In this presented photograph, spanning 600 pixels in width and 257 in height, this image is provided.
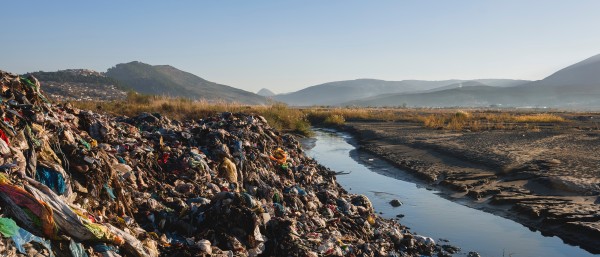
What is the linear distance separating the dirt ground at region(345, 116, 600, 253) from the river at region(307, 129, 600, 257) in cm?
38

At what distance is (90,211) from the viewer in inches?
164

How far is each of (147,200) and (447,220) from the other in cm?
566

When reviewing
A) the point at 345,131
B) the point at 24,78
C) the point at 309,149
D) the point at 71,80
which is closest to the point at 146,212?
the point at 24,78

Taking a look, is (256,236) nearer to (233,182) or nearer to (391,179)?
(233,182)

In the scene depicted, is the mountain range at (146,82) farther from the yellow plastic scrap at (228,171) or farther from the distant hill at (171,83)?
the yellow plastic scrap at (228,171)

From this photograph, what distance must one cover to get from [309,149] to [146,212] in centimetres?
1397

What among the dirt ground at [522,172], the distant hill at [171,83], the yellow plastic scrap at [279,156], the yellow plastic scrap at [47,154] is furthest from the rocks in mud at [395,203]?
the distant hill at [171,83]

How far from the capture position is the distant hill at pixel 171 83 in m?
118

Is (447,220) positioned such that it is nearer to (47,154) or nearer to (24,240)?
(47,154)

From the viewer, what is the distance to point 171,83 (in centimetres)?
12331

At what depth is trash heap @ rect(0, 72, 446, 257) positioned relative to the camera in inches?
135

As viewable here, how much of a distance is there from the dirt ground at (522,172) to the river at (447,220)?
38cm

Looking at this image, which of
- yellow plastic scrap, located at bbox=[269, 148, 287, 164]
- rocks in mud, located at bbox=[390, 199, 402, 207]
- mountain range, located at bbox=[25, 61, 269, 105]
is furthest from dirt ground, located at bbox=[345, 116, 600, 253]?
mountain range, located at bbox=[25, 61, 269, 105]

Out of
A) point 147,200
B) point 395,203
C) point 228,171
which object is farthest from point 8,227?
point 395,203
